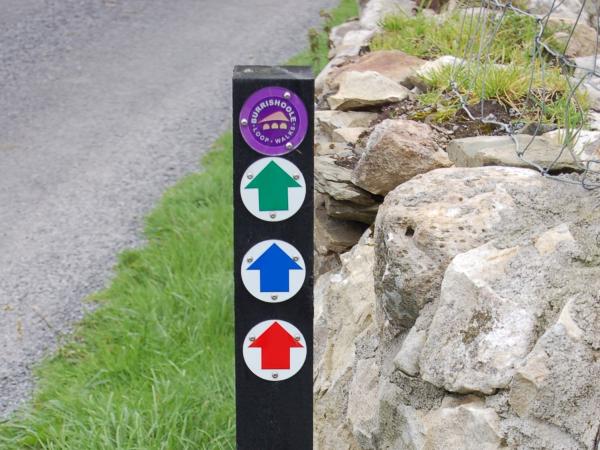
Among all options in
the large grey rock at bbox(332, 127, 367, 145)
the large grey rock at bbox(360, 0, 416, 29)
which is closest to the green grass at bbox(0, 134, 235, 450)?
the large grey rock at bbox(332, 127, 367, 145)

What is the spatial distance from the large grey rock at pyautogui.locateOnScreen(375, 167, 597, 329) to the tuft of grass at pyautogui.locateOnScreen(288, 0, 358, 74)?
3.57 metres

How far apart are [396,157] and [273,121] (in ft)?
4.05

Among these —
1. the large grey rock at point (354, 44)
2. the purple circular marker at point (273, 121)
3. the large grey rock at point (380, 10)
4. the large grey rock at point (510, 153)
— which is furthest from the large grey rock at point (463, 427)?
the large grey rock at point (380, 10)

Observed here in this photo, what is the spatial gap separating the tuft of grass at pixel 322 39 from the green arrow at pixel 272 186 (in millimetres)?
4157

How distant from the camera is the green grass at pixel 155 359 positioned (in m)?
3.45

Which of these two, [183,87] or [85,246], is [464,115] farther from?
[183,87]

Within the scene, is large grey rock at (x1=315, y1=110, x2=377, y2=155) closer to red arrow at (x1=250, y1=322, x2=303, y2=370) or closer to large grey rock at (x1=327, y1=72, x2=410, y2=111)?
large grey rock at (x1=327, y1=72, x2=410, y2=111)

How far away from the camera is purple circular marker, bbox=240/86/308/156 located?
199cm

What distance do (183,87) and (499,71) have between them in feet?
17.1

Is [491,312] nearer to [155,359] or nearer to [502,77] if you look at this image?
[502,77]

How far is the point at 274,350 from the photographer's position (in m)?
2.13

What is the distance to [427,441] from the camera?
227cm

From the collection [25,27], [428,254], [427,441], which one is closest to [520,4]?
[428,254]

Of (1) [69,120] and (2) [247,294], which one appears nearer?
(2) [247,294]
